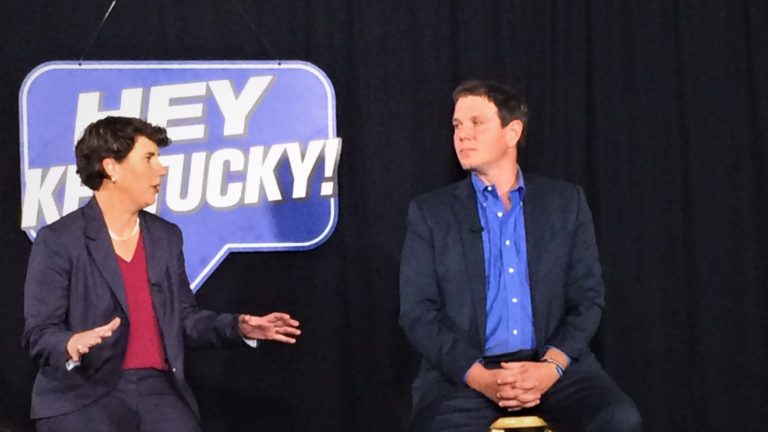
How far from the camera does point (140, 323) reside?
3.63 meters

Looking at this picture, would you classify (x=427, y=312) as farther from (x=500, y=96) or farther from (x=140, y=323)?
(x=140, y=323)

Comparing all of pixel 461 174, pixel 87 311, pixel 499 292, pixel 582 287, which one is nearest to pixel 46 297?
pixel 87 311

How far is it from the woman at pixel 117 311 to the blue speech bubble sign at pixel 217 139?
0.70 meters

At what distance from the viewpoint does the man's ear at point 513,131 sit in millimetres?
3910

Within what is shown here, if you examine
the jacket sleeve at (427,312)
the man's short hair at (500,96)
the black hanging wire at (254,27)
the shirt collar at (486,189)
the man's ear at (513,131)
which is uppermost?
the black hanging wire at (254,27)

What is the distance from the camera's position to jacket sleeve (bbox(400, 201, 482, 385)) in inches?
141

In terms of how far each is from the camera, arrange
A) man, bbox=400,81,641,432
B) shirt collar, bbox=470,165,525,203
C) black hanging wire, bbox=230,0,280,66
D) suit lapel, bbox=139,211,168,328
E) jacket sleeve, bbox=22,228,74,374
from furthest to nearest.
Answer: black hanging wire, bbox=230,0,280,66, shirt collar, bbox=470,165,525,203, suit lapel, bbox=139,211,168,328, man, bbox=400,81,641,432, jacket sleeve, bbox=22,228,74,374

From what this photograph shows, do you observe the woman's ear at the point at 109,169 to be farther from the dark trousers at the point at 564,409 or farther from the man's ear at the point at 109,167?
the dark trousers at the point at 564,409

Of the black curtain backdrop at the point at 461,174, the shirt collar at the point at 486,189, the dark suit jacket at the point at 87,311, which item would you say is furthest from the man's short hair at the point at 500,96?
the dark suit jacket at the point at 87,311

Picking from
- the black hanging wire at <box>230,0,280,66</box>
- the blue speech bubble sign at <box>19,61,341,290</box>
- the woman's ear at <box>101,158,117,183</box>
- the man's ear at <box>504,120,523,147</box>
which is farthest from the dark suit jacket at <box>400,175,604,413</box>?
the black hanging wire at <box>230,0,280,66</box>

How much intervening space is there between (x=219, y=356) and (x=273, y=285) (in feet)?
1.09

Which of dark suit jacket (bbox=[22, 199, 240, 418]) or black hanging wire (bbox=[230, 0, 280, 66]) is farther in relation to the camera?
black hanging wire (bbox=[230, 0, 280, 66])

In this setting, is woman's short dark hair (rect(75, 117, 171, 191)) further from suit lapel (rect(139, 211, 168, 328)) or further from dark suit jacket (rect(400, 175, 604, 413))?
dark suit jacket (rect(400, 175, 604, 413))

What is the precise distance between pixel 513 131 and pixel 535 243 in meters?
0.39
